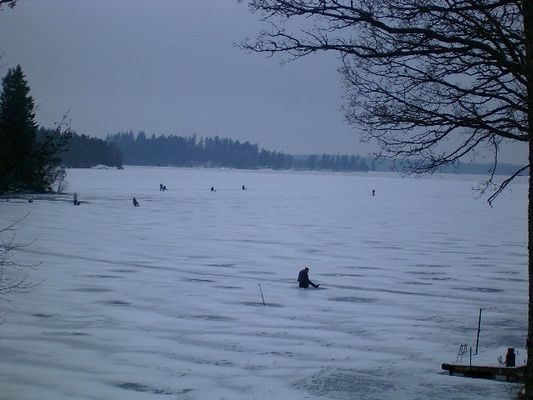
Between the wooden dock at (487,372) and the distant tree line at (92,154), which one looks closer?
the wooden dock at (487,372)

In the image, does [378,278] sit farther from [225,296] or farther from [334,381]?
[334,381]

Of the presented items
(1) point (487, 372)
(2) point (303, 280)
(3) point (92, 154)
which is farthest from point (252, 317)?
(3) point (92, 154)

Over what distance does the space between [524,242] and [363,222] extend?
431 inches

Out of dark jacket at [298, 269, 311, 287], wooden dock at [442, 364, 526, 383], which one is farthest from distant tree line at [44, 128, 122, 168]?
wooden dock at [442, 364, 526, 383]

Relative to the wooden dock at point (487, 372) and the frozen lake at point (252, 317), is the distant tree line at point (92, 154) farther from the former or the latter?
the wooden dock at point (487, 372)

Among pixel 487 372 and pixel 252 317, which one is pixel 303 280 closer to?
pixel 252 317

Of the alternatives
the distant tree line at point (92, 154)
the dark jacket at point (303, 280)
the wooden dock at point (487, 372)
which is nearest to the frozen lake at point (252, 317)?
the wooden dock at point (487, 372)

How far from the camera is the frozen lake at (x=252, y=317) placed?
28.6ft

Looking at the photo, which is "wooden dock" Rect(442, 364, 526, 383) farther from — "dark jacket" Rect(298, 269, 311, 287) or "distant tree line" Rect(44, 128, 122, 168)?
"distant tree line" Rect(44, 128, 122, 168)

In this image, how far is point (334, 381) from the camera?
8906 millimetres

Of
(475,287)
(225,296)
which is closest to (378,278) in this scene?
(475,287)

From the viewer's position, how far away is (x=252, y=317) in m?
12.9

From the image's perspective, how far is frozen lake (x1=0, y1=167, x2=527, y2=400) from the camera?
8.70 metres

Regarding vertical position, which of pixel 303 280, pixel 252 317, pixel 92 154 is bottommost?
pixel 252 317
